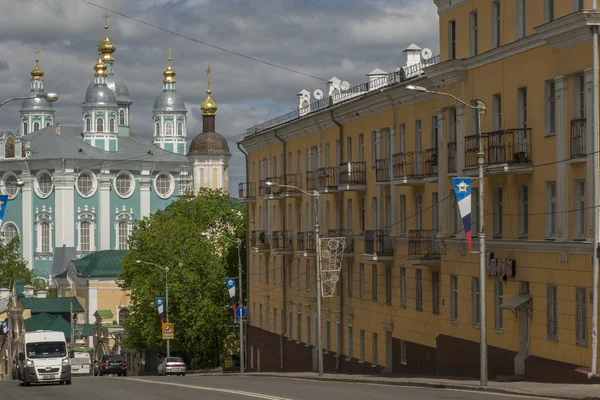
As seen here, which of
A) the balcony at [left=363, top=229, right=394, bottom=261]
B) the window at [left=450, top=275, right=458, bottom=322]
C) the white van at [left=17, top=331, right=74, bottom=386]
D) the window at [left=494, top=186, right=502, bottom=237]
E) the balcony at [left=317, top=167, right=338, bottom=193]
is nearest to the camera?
the window at [left=494, top=186, right=502, bottom=237]

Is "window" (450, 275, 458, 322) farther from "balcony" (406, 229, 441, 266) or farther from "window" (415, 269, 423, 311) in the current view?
"window" (415, 269, 423, 311)

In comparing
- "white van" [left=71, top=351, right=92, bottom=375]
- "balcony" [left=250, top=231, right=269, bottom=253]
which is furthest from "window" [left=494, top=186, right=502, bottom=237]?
"white van" [left=71, top=351, right=92, bottom=375]

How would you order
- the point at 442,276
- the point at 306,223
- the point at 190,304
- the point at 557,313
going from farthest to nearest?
the point at 190,304 → the point at 306,223 → the point at 442,276 → the point at 557,313

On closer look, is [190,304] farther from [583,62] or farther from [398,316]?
[583,62]

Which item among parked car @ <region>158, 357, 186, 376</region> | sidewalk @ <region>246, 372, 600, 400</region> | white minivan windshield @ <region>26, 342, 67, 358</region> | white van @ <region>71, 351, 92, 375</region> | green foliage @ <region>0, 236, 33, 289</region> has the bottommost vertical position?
white van @ <region>71, 351, 92, 375</region>

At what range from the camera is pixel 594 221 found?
33.5 meters

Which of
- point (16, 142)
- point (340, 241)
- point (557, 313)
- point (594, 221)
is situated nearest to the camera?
point (594, 221)

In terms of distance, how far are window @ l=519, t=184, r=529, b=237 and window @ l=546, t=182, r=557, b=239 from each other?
1469mm

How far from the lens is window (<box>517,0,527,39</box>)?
38.2 metres

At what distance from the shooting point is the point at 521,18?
38.5 m

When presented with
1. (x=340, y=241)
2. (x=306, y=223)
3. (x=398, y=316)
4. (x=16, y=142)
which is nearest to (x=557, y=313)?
(x=398, y=316)

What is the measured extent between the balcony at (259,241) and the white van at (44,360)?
2460 centimetres

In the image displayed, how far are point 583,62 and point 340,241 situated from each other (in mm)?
23141

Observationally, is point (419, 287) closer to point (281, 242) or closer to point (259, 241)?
point (281, 242)
